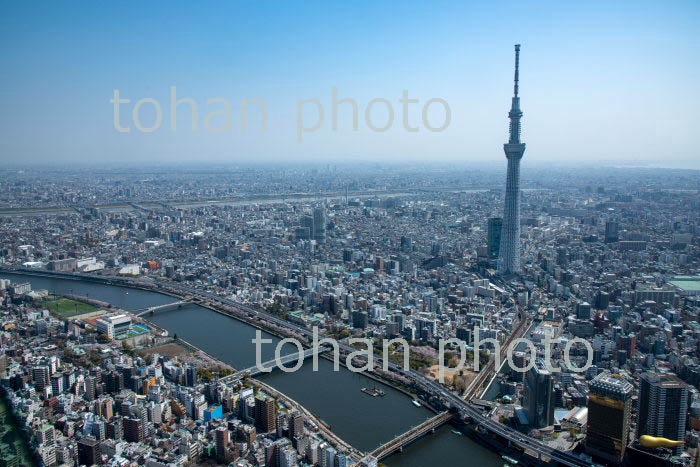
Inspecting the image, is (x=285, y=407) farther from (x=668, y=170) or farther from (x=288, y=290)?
(x=668, y=170)

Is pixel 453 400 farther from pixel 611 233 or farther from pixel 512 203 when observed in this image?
pixel 611 233

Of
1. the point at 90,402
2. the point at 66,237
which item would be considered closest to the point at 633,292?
the point at 90,402

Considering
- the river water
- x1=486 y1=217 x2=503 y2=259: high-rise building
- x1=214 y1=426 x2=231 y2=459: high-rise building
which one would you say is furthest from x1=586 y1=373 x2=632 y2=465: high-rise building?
x1=486 y1=217 x2=503 y2=259: high-rise building

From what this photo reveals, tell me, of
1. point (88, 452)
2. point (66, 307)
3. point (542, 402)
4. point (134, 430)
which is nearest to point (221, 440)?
point (134, 430)

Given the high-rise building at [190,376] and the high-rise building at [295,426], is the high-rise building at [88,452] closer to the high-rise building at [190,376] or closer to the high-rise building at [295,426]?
the high-rise building at [190,376]

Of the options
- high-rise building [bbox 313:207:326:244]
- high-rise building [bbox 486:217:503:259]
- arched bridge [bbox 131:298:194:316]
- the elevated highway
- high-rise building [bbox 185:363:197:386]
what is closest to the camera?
the elevated highway

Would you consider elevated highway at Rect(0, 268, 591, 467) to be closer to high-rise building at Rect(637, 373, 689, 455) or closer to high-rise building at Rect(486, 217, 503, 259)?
high-rise building at Rect(637, 373, 689, 455)
